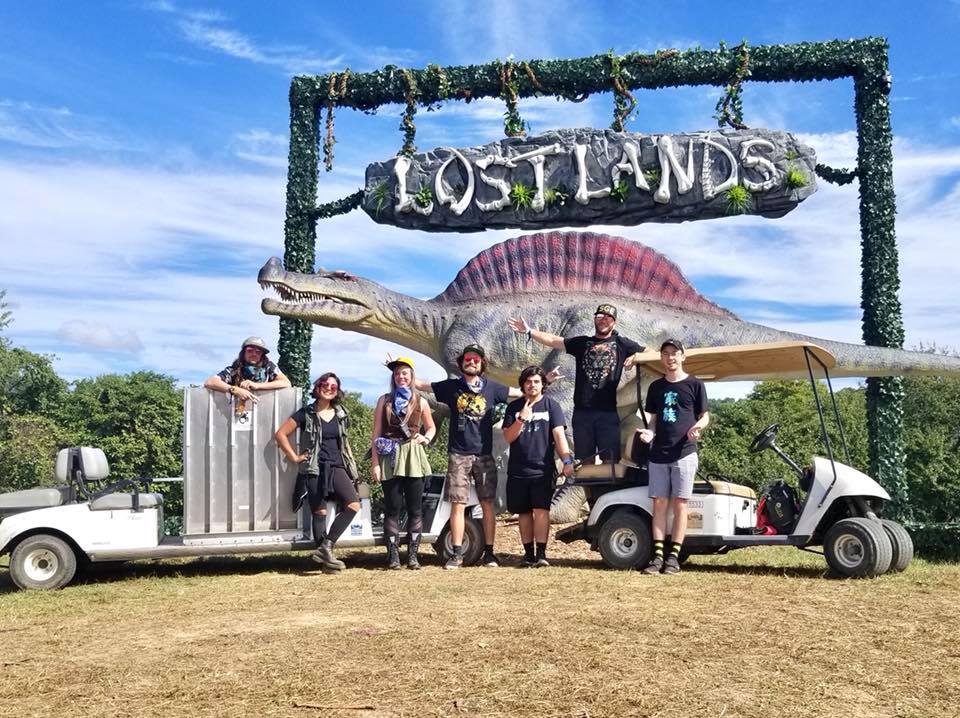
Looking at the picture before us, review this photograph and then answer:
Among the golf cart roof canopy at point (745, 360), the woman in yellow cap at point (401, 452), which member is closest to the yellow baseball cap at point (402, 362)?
the woman in yellow cap at point (401, 452)

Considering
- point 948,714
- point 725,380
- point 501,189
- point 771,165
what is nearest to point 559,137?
point 501,189

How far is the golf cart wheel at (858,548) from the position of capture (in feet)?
20.6

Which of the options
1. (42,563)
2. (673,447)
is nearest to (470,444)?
(673,447)

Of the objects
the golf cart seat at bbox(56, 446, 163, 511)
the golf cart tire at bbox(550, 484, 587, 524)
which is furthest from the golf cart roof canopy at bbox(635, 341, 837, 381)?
the golf cart seat at bbox(56, 446, 163, 511)

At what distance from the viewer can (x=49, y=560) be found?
7.01m

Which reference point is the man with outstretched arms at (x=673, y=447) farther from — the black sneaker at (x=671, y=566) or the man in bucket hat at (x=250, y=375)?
the man in bucket hat at (x=250, y=375)

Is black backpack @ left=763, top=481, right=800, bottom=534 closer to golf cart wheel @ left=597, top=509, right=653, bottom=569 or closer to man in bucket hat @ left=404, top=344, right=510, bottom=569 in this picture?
golf cart wheel @ left=597, top=509, right=653, bottom=569

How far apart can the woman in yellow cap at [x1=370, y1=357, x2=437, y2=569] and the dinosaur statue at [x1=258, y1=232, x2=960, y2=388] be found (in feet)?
13.9

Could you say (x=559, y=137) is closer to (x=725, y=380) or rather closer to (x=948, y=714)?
(x=725, y=380)

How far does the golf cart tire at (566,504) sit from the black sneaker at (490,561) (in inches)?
122

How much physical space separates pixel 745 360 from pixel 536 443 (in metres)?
1.72

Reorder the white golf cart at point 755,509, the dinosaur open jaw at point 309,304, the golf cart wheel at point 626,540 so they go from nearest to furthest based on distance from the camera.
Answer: the white golf cart at point 755,509 < the golf cart wheel at point 626,540 < the dinosaur open jaw at point 309,304

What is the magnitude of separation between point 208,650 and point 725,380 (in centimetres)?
537

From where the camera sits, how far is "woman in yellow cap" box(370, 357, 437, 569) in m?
7.18
